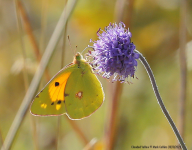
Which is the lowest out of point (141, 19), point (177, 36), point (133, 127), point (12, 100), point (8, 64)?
point (133, 127)

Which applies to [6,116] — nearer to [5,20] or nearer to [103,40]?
[5,20]

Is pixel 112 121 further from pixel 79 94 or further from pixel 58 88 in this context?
pixel 58 88

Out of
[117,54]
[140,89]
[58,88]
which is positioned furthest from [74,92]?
[140,89]

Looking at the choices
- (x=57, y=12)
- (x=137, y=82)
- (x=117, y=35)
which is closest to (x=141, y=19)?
(x=137, y=82)

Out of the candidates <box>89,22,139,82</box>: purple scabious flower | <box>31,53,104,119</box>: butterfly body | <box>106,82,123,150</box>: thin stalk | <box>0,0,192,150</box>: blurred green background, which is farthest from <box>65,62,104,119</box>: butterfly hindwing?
<box>0,0,192,150</box>: blurred green background

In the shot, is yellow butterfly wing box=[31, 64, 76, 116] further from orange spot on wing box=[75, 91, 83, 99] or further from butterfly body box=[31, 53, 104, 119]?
orange spot on wing box=[75, 91, 83, 99]
